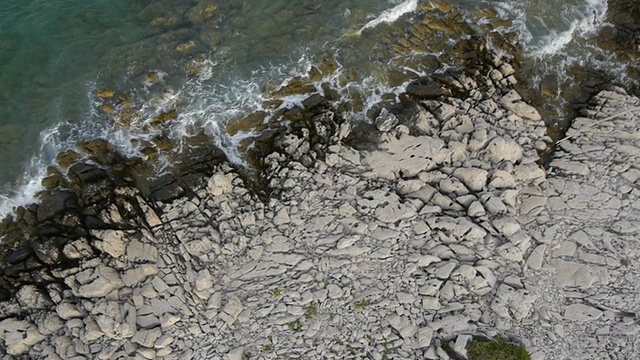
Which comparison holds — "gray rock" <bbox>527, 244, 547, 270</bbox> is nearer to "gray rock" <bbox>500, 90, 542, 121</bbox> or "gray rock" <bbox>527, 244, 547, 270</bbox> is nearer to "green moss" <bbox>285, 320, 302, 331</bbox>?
"gray rock" <bbox>500, 90, 542, 121</bbox>

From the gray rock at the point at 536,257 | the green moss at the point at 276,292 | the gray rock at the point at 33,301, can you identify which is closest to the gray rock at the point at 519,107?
the gray rock at the point at 536,257

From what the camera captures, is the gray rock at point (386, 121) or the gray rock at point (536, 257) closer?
the gray rock at point (536, 257)

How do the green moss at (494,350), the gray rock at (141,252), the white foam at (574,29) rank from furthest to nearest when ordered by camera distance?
the white foam at (574,29) < the gray rock at (141,252) < the green moss at (494,350)

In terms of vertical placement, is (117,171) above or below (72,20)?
below

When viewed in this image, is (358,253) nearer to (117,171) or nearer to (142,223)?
(142,223)

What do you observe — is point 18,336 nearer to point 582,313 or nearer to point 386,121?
point 386,121

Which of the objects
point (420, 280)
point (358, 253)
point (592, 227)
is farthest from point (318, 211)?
point (592, 227)

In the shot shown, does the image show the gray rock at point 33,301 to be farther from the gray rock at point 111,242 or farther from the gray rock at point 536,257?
the gray rock at point 536,257
